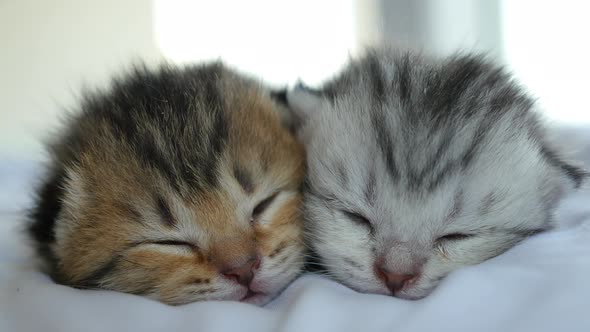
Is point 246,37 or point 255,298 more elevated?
point 246,37

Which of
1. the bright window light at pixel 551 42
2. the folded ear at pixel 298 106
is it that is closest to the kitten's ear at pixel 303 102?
the folded ear at pixel 298 106

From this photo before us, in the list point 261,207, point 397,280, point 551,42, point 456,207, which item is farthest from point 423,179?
point 551,42

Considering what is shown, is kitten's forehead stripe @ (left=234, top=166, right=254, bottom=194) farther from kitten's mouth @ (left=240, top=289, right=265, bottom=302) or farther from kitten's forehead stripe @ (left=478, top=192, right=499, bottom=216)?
kitten's forehead stripe @ (left=478, top=192, right=499, bottom=216)

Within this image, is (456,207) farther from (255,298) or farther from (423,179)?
(255,298)

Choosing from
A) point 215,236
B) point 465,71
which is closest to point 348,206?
point 215,236

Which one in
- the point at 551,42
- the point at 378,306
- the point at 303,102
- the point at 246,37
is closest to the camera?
the point at 378,306

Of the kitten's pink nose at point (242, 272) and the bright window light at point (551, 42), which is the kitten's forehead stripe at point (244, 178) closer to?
the kitten's pink nose at point (242, 272)

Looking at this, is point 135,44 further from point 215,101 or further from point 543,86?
point 543,86
